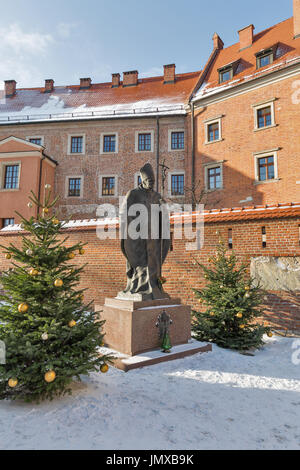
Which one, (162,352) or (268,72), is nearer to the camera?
(162,352)

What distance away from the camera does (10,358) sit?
9.84 feet

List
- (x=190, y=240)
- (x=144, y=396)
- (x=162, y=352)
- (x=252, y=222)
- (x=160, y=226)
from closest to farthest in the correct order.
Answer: (x=144, y=396)
(x=162, y=352)
(x=160, y=226)
(x=252, y=222)
(x=190, y=240)

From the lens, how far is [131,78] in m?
23.5

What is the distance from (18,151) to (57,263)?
17705 mm

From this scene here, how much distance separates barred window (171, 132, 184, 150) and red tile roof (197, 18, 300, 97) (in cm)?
278

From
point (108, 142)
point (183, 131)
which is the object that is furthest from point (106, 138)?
point (183, 131)

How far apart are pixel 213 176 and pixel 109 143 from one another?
7917 millimetres

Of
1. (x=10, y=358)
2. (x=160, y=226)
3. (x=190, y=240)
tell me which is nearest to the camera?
(x=10, y=358)

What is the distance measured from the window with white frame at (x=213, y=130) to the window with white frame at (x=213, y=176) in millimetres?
1577

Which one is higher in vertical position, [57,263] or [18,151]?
[18,151]

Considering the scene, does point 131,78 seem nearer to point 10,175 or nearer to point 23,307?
point 10,175
